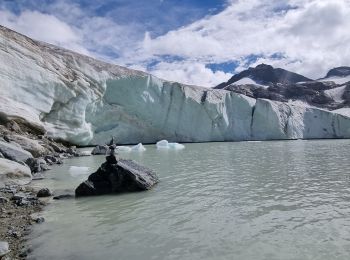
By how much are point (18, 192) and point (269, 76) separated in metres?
102

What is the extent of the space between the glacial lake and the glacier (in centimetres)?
1355

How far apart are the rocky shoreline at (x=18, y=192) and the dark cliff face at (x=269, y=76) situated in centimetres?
8920

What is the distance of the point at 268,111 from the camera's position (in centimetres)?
4097

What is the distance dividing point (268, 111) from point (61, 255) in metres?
37.2

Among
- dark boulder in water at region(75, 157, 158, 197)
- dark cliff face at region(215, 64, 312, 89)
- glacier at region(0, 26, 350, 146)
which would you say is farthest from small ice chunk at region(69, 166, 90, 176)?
dark cliff face at region(215, 64, 312, 89)

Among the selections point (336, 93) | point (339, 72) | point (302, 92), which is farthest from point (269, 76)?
point (336, 93)

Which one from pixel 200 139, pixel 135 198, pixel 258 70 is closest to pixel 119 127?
pixel 200 139

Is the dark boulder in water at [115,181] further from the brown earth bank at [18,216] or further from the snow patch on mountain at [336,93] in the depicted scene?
the snow patch on mountain at [336,93]

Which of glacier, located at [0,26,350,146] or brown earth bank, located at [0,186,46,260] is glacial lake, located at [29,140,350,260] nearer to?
brown earth bank, located at [0,186,46,260]

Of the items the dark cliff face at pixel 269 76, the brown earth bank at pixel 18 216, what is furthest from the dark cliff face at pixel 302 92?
→ the brown earth bank at pixel 18 216

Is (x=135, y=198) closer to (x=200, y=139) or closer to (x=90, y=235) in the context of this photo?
(x=90, y=235)

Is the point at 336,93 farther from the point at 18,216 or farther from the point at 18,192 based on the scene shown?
the point at 18,216

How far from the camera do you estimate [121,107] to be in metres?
31.8

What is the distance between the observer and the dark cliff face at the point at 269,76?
10362cm
